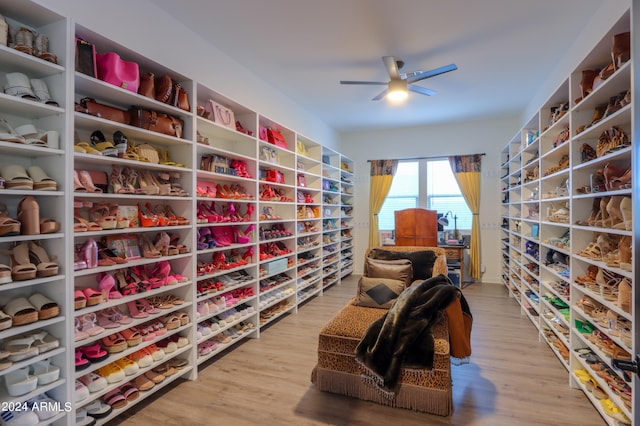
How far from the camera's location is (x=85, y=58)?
1.87 metres

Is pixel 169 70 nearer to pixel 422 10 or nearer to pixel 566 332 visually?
pixel 422 10

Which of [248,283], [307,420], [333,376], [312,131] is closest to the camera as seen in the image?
[307,420]

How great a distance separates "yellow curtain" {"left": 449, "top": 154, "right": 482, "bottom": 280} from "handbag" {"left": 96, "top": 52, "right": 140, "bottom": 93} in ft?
17.4

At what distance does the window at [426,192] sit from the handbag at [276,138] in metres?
3.08

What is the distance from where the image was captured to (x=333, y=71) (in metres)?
3.70

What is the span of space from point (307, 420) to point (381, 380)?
0.53 meters

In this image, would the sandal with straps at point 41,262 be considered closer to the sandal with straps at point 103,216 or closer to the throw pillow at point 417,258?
the sandal with straps at point 103,216

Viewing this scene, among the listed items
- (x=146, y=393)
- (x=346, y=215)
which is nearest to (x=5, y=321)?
(x=146, y=393)

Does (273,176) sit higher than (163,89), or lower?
lower

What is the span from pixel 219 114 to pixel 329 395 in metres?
2.49

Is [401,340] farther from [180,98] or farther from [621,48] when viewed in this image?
[180,98]

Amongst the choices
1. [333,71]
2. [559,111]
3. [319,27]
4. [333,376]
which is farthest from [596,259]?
[333,71]

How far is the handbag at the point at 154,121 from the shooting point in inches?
88.0

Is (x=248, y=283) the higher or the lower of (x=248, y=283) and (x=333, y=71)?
the lower
